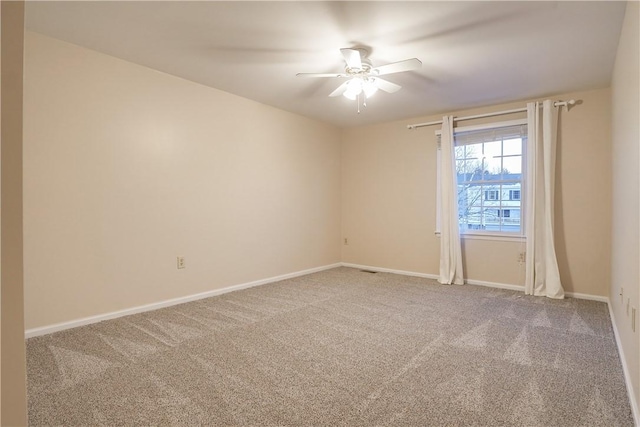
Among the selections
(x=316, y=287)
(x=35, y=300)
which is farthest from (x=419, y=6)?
(x=35, y=300)

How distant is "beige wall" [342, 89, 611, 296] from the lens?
3641 mm

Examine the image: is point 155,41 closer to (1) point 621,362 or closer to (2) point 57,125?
(2) point 57,125

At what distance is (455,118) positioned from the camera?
14.7ft

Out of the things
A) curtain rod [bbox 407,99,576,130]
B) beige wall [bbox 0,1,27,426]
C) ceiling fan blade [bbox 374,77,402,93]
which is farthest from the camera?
curtain rod [bbox 407,99,576,130]

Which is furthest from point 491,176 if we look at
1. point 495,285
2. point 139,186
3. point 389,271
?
point 139,186

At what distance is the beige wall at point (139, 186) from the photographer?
260 cm

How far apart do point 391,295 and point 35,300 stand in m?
3.28

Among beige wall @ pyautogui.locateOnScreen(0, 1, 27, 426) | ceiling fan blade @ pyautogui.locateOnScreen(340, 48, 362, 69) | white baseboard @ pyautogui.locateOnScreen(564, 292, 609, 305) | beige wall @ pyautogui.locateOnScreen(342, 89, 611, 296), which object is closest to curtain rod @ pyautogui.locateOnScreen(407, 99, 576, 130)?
beige wall @ pyautogui.locateOnScreen(342, 89, 611, 296)

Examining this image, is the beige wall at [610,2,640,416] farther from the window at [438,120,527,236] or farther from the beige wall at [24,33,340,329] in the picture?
the beige wall at [24,33,340,329]

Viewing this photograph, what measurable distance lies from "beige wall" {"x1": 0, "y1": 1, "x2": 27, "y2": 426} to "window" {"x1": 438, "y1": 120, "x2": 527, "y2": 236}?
4588mm

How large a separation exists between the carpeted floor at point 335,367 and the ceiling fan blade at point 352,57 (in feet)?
7.06

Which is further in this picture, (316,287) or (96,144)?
(316,287)

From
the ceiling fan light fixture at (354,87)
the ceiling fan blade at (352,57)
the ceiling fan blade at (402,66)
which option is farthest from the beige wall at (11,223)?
the ceiling fan light fixture at (354,87)

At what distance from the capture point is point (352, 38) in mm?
2572
